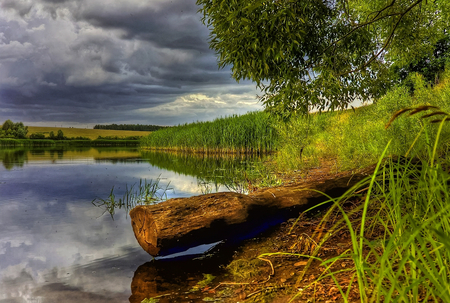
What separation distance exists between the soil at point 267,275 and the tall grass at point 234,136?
1192 cm

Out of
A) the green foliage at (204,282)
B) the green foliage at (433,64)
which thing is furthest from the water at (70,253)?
the green foliage at (433,64)

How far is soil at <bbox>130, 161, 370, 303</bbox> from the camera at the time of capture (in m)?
2.22

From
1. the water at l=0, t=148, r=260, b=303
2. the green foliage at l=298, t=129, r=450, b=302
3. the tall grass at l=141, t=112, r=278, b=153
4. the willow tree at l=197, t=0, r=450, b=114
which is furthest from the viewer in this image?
the tall grass at l=141, t=112, r=278, b=153

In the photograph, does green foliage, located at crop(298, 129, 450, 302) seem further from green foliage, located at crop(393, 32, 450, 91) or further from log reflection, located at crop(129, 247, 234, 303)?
green foliage, located at crop(393, 32, 450, 91)

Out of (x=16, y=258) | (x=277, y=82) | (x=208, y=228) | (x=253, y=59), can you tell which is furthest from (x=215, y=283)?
(x=277, y=82)

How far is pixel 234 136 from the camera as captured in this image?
1909 cm

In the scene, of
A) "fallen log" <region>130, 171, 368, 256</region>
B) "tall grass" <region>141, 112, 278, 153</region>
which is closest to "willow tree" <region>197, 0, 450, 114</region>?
"fallen log" <region>130, 171, 368, 256</region>

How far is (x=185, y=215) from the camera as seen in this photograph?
335 cm

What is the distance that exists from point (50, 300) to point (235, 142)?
16316 millimetres

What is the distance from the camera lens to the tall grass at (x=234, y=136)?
58.5 feet

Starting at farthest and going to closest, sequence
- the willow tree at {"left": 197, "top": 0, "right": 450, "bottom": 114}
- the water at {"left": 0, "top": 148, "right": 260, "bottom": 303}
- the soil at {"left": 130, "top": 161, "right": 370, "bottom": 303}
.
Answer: the willow tree at {"left": 197, "top": 0, "right": 450, "bottom": 114} < the water at {"left": 0, "top": 148, "right": 260, "bottom": 303} < the soil at {"left": 130, "top": 161, "right": 370, "bottom": 303}

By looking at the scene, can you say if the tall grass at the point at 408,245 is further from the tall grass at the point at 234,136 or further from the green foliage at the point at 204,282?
the tall grass at the point at 234,136

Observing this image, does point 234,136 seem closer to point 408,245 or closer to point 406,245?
point 408,245

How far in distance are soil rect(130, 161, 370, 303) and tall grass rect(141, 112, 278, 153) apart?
11.9 m
